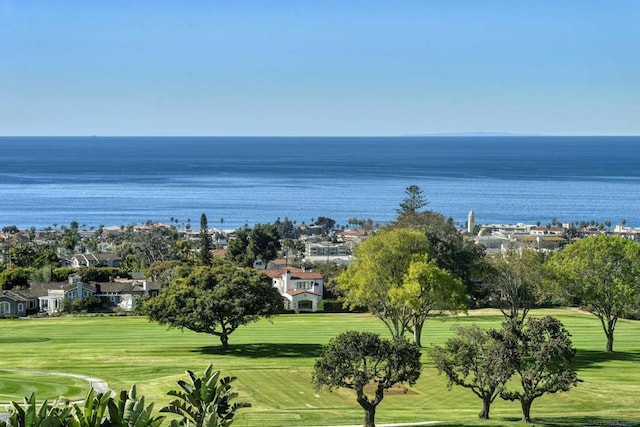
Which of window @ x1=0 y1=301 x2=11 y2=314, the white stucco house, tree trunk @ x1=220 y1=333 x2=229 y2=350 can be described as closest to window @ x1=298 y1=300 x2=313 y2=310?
the white stucco house

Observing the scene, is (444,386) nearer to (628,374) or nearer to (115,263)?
(628,374)

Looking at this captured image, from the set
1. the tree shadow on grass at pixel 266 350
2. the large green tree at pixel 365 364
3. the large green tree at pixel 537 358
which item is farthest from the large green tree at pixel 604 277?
the large green tree at pixel 365 364

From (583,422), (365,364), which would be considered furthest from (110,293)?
(583,422)

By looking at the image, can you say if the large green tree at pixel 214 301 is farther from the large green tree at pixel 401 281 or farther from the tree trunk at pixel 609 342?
the tree trunk at pixel 609 342

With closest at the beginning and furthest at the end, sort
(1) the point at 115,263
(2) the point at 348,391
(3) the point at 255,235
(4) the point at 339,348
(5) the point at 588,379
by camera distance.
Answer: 1. (4) the point at 339,348
2. (2) the point at 348,391
3. (5) the point at 588,379
4. (3) the point at 255,235
5. (1) the point at 115,263

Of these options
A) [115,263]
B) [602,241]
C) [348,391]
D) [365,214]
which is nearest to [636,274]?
[602,241]

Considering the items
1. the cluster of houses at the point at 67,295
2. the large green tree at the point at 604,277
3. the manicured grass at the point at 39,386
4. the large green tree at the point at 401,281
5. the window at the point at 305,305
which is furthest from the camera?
the window at the point at 305,305
